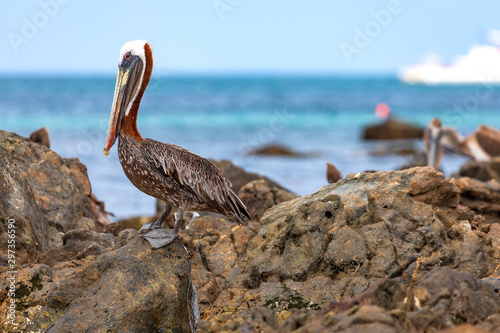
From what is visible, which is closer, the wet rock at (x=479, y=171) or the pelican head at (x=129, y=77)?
the pelican head at (x=129, y=77)

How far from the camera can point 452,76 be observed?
121062 mm

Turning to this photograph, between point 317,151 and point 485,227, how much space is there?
57.1 ft

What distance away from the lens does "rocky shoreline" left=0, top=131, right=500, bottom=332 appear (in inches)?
151

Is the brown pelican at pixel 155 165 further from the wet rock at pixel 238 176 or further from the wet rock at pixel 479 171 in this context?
the wet rock at pixel 479 171

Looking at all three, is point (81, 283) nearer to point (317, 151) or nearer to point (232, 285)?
point (232, 285)

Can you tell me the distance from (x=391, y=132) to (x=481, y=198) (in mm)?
20326

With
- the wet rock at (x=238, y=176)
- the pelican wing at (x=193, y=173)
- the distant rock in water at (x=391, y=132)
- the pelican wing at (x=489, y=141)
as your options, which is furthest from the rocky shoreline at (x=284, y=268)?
the distant rock in water at (x=391, y=132)

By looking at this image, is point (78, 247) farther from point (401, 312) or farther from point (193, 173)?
point (401, 312)

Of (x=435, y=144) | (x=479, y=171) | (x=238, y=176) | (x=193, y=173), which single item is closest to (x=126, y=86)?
(x=193, y=173)

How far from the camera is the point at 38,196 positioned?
7.10 metres

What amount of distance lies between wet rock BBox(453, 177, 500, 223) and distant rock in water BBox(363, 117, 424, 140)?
Result: 65.6ft

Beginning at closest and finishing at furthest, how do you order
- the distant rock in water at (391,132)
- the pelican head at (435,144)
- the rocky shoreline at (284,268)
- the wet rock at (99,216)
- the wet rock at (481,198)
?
the rocky shoreline at (284,268) → the wet rock at (481,198) → the wet rock at (99,216) → the pelican head at (435,144) → the distant rock in water at (391,132)

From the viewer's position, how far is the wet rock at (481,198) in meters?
7.86

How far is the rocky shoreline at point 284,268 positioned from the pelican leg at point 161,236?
8 cm
